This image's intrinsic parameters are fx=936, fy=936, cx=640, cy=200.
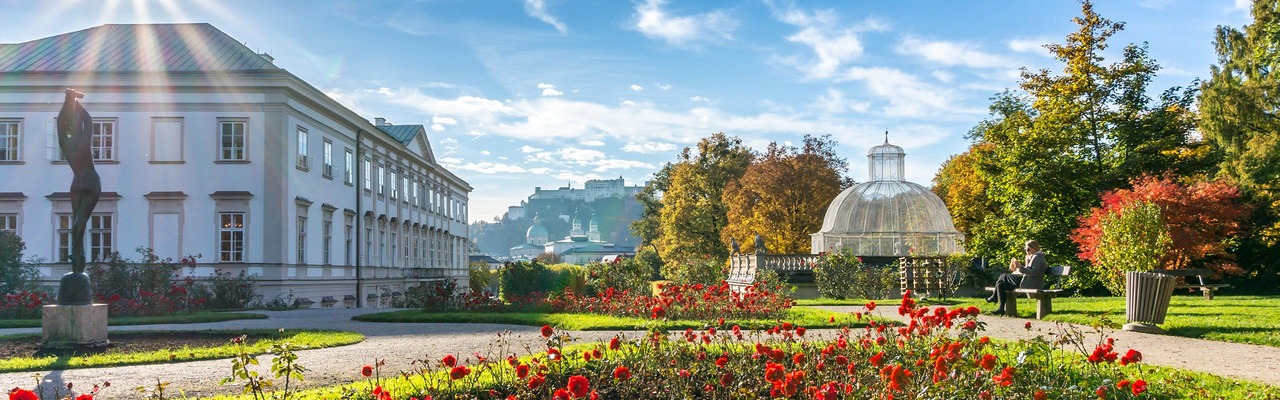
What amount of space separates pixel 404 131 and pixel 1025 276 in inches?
1465

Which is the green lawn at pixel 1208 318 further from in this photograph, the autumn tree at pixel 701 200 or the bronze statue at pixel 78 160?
the autumn tree at pixel 701 200

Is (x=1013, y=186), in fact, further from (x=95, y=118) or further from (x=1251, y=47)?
(x=95, y=118)

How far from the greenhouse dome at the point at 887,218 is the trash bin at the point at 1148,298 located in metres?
23.4

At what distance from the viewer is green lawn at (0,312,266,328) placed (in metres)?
16.4

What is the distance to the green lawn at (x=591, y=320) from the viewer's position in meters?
13.8

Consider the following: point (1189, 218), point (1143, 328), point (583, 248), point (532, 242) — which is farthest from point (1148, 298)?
point (532, 242)

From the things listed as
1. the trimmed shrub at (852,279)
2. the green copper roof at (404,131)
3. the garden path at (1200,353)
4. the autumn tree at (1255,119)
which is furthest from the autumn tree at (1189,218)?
the green copper roof at (404,131)

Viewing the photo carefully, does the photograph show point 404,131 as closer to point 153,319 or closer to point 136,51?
point 136,51

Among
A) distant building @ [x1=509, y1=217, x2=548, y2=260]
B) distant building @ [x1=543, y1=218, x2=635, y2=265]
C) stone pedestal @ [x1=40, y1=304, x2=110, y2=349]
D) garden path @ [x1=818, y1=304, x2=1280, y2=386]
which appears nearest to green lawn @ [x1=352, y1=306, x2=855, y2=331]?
garden path @ [x1=818, y1=304, x2=1280, y2=386]

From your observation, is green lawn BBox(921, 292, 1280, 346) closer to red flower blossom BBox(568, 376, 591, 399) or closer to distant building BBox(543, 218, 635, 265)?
red flower blossom BBox(568, 376, 591, 399)

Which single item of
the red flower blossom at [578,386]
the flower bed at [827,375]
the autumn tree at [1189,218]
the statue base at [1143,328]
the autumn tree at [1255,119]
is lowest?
the statue base at [1143,328]

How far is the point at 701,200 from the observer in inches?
2111

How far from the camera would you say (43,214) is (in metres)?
27.1

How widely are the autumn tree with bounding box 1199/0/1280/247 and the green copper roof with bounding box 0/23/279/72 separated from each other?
29.9 metres
